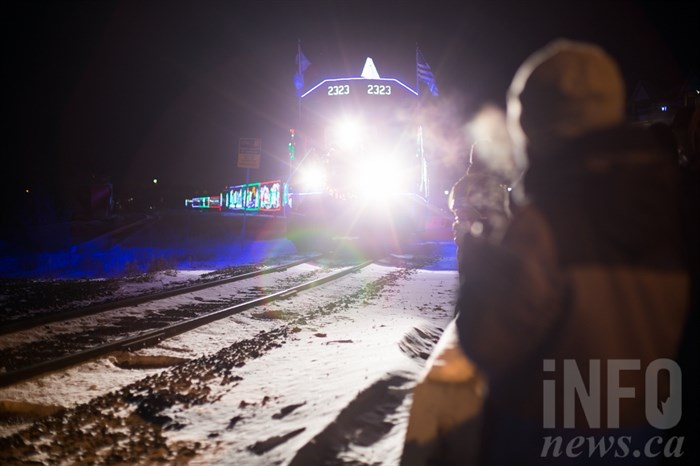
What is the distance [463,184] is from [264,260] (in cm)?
1216

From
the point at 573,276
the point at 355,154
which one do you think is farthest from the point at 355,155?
the point at 573,276

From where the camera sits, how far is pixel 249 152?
53.3 feet

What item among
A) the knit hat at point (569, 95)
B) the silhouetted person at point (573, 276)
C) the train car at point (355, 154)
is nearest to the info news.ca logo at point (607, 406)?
the silhouetted person at point (573, 276)

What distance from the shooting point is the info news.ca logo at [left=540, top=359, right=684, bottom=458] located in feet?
4.09

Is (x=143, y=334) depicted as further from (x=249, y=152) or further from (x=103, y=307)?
(x=249, y=152)

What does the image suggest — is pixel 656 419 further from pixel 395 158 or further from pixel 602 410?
pixel 395 158

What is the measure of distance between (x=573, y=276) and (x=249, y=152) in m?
16.0

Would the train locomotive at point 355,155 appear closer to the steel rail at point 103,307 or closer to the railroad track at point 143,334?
the steel rail at point 103,307

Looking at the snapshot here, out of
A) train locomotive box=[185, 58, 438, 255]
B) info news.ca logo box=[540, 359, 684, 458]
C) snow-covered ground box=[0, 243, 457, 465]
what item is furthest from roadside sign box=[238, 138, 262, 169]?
info news.ca logo box=[540, 359, 684, 458]

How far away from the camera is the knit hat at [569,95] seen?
1.19 m

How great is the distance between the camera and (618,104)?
47.4 inches

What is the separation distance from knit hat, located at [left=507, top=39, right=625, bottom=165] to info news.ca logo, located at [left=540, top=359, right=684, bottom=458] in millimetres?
645

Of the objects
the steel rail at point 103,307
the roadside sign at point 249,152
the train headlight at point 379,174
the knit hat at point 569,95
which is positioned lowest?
the steel rail at point 103,307

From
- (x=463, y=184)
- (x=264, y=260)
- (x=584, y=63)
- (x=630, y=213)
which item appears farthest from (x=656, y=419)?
(x=264, y=260)
